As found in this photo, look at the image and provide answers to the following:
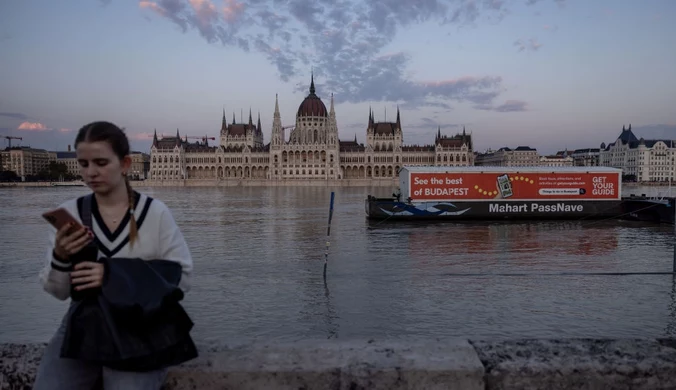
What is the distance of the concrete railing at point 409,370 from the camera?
7.56ft

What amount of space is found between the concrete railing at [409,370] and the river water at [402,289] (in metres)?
0.30

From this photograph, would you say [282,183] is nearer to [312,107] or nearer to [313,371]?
[312,107]

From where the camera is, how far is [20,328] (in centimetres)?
771

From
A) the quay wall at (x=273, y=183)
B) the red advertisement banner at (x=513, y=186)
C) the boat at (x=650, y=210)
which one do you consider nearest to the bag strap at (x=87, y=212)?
the red advertisement banner at (x=513, y=186)

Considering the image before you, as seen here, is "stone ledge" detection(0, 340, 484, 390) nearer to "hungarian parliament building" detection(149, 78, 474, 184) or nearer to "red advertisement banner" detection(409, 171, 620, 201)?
"red advertisement banner" detection(409, 171, 620, 201)

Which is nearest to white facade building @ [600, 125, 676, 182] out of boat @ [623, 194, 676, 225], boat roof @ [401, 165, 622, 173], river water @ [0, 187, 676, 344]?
boat @ [623, 194, 676, 225]

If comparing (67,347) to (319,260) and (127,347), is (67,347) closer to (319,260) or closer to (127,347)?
(127,347)

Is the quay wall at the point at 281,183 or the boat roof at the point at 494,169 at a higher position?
the boat roof at the point at 494,169

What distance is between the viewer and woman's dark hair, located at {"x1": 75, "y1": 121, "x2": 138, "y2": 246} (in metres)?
2.49

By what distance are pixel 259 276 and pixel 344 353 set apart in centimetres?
926

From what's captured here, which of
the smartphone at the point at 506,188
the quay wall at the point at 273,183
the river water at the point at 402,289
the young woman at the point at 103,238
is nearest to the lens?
the young woman at the point at 103,238

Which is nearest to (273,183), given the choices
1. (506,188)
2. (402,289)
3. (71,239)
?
(506,188)

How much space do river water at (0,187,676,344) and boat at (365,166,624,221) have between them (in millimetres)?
5915

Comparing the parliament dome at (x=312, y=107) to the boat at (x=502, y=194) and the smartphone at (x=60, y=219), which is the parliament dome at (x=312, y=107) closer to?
the boat at (x=502, y=194)
